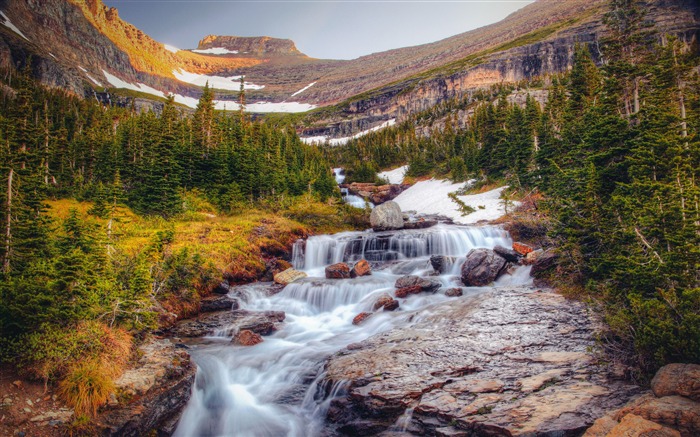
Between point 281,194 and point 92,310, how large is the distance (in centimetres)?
3158

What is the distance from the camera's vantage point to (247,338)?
13906mm

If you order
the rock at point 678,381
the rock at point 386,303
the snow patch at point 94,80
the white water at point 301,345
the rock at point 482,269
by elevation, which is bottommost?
the white water at point 301,345

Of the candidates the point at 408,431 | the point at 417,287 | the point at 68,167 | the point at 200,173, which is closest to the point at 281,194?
the point at 200,173

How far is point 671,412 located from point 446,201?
4284 centimetres

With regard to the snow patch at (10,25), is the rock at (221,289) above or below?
below

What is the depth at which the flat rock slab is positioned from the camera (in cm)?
645

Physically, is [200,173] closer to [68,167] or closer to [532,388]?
[68,167]

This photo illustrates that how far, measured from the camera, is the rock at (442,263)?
22281 mm

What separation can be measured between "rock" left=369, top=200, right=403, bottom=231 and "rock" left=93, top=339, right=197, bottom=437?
88.2 feet

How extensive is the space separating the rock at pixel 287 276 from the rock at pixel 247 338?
756cm

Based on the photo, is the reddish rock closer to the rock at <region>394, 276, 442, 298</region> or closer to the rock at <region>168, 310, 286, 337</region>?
the rock at <region>394, 276, 442, 298</region>

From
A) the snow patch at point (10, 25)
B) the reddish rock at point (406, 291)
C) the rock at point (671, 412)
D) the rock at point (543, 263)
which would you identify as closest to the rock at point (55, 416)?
the rock at point (671, 412)

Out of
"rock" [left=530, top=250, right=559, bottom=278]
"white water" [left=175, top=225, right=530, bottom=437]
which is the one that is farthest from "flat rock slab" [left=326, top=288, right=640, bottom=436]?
"rock" [left=530, top=250, right=559, bottom=278]

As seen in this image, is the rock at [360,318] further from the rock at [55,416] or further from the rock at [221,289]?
the rock at [55,416]
